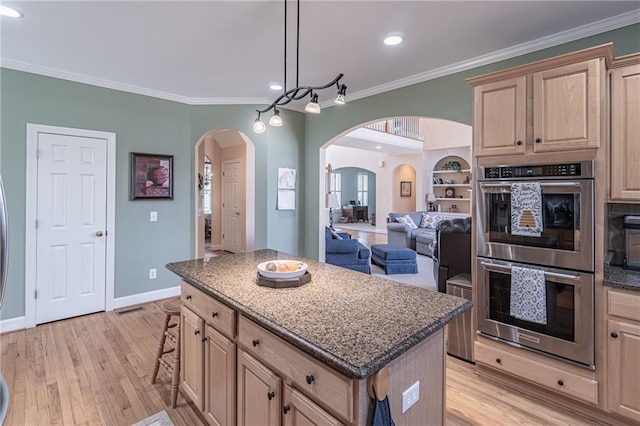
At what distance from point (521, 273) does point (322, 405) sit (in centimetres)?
180

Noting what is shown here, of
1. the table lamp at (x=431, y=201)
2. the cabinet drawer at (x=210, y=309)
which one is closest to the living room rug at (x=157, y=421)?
the cabinet drawer at (x=210, y=309)

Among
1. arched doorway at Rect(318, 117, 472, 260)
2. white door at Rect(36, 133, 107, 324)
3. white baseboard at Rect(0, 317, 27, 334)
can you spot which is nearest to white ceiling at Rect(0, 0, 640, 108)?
white door at Rect(36, 133, 107, 324)

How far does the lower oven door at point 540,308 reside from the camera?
2100 mm

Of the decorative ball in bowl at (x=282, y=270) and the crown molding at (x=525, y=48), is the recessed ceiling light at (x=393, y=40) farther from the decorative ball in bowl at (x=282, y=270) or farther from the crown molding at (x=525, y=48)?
the decorative ball in bowl at (x=282, y=270)

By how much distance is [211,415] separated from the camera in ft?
6.27

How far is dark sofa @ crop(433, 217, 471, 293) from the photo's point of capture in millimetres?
3244

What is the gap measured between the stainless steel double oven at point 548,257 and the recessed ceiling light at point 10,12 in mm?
3676

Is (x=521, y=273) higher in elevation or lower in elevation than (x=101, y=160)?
lower

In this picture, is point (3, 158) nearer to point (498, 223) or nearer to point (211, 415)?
point (211, 415)

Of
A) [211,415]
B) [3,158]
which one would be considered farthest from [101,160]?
[211,415]

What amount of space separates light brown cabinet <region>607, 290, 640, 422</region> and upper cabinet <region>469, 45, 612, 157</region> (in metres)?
0.99

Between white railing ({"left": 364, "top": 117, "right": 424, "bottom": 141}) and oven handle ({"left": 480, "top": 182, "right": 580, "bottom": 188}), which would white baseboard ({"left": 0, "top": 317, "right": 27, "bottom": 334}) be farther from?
white railing ({"left": 364, "top": 117, "right": 424, "bottom": 141})

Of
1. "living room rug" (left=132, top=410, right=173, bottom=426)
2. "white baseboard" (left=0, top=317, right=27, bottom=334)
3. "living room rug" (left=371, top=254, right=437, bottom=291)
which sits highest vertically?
"living room rug" (left=371, top=254, right=437, bottom=291)

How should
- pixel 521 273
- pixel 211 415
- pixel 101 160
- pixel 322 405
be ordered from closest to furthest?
pixel 322 405
pixel 211 415
pixel 521 273
pixel 101 160
